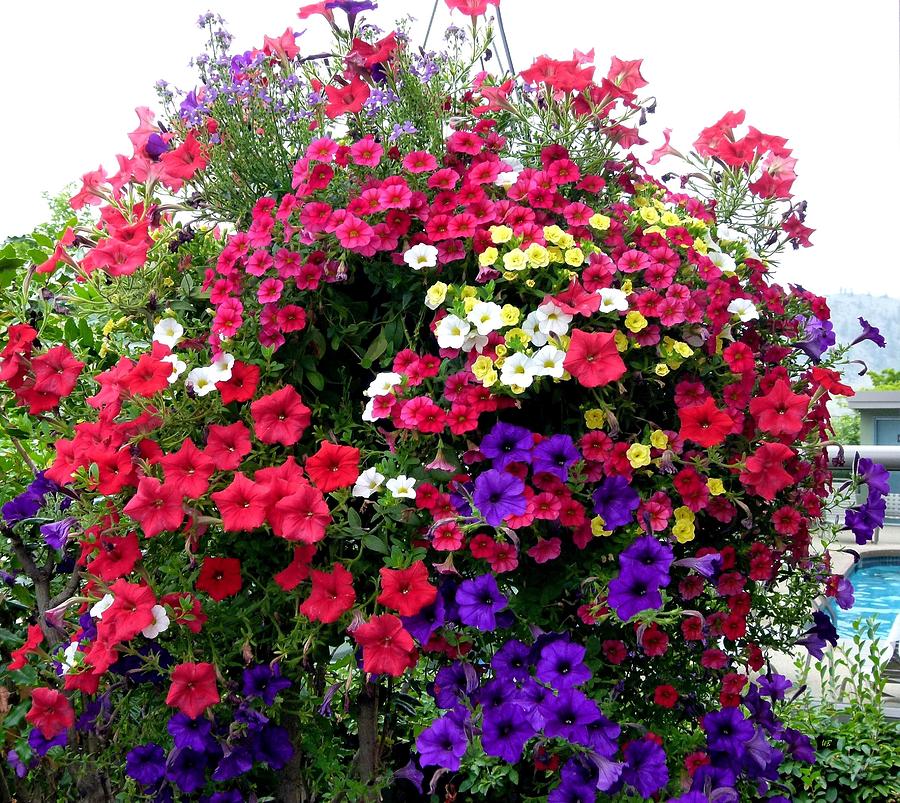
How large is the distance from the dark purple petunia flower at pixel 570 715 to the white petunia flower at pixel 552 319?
0.62 m

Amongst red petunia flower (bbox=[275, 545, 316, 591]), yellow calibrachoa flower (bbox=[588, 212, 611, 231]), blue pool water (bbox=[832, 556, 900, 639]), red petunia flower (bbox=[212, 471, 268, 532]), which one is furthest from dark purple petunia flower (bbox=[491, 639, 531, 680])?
blue pool water (bbox=[832, 556, 900, 639])

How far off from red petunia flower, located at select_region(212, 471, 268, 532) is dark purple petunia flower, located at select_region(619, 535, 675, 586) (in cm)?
63

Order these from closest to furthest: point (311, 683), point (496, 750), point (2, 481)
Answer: point (496, 750), point (311, 683), point (2, 481)

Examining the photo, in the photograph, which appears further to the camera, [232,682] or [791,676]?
[791,676]

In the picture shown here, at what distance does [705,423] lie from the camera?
1629 mm

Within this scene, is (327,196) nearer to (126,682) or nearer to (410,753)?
(126,682)

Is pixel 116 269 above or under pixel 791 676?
above

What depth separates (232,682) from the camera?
1609mm

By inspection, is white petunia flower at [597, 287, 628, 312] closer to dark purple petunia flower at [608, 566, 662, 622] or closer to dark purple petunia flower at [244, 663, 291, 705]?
dark purple petunia flower at [608, 566, 662, 622]

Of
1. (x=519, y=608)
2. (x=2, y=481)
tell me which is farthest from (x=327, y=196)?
(x=2, y=481)

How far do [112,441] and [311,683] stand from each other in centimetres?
69

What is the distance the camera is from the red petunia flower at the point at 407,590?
1.48 metres

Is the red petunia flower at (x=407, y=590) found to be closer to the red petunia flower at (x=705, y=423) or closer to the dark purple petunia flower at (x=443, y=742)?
the dark purple petunia flower at (x=443, y=742)

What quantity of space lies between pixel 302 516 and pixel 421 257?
21.0 inches
